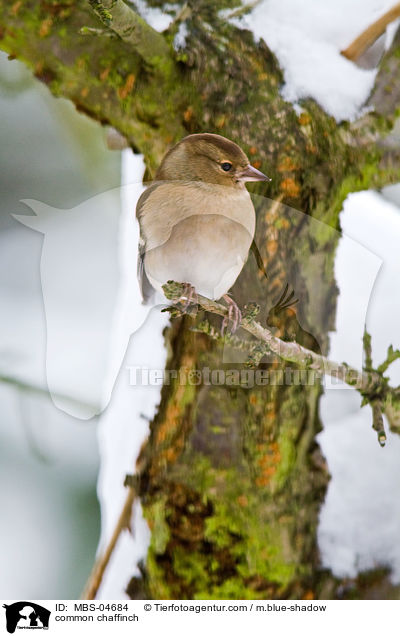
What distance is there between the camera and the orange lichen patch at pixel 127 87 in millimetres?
798

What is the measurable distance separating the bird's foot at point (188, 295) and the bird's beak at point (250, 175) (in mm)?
174

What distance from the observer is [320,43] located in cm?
81

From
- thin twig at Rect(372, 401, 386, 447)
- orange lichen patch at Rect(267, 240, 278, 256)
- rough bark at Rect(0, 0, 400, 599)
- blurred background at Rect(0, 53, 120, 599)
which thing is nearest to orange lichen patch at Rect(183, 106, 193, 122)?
rough bark at Rect(0, 0, 400, 599)

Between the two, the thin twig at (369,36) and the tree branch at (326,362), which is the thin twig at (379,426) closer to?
the tree branch at (326,362)

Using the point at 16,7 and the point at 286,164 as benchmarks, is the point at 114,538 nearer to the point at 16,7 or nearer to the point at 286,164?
the point at 286,164

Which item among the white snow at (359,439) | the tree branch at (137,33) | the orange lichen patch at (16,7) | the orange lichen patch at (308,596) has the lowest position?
the orange lichen patch at (308,596)

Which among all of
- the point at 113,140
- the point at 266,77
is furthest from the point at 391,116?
the point at 113,140

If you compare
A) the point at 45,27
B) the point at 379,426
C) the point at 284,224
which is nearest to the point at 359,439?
the point at 379,426

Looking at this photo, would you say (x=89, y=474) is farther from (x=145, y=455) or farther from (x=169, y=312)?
(x=169, y=312)

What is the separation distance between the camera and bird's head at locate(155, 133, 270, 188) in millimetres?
751

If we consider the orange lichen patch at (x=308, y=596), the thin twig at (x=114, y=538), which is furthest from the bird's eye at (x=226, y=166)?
the orange lichen patch at (x=308, y=596)

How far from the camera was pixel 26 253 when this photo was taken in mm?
823

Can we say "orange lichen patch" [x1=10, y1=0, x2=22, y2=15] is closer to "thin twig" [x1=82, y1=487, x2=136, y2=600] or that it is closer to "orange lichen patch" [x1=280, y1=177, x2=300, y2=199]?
"orange lichen patch" [x1=280, y1=177, x2=300, y2=199]

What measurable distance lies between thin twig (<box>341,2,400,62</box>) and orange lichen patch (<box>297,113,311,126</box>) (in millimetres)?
117
